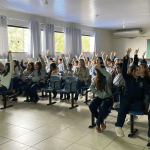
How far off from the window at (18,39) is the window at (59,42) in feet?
6.20

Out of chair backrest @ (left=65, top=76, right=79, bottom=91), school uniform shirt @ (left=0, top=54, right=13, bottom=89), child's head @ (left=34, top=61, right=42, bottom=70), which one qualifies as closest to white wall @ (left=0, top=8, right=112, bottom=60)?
child's head @ (left=34, top=61, right=42, bottom=70)

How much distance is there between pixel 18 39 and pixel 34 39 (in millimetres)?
661

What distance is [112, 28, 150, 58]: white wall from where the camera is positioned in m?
12.9

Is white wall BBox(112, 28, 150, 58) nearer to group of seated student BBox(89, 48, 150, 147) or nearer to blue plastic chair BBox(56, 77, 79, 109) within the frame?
blue plastic chair BBox(56, 77, 79, 109)

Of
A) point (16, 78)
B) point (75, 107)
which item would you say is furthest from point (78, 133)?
point (16, 78)

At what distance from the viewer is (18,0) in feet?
19.5

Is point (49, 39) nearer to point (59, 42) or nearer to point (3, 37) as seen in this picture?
point (59, 42)

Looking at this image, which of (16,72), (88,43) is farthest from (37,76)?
(88,43)

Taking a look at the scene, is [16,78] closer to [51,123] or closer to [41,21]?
[51,123]

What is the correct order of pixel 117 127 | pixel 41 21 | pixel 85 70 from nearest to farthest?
pixel 117 127
pixel 85 70
pixel 41 21

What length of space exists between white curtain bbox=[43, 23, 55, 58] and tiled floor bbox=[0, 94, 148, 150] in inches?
185

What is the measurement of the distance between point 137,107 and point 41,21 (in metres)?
6.88

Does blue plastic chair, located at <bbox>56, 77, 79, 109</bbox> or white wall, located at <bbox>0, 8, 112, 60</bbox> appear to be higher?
white wall, located at <bbox>0, 8, 112, 60</bbox>

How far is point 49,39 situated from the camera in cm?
892
